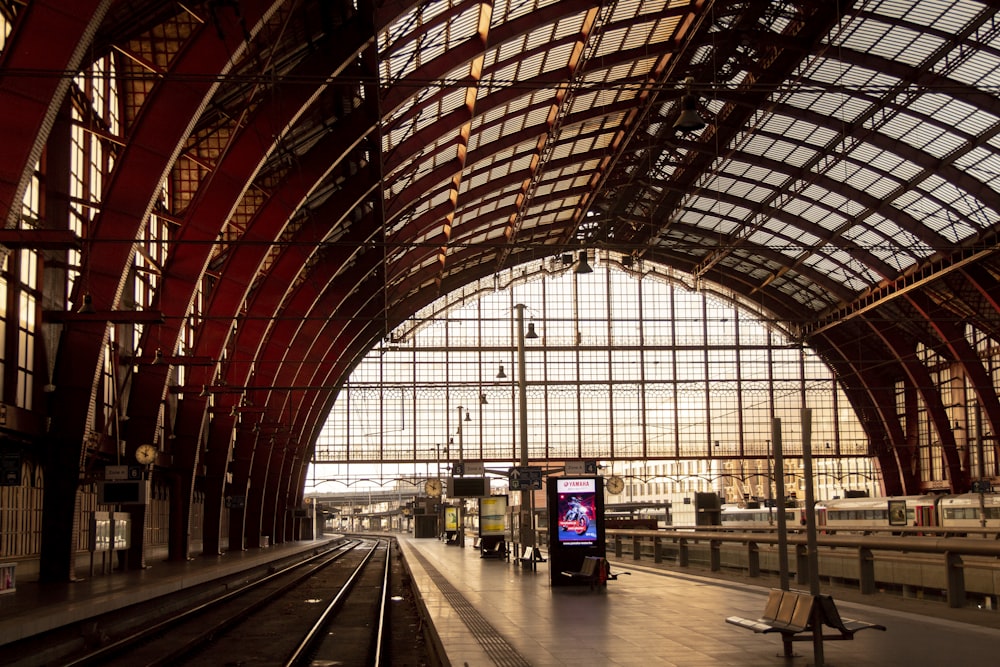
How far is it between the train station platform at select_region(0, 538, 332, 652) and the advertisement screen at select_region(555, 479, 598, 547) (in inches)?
395

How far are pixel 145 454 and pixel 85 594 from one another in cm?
1060

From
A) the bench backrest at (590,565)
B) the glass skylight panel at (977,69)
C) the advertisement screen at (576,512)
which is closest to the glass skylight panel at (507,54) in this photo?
the glass skylight panel at (977,69)

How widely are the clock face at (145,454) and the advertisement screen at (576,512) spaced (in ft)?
54.3

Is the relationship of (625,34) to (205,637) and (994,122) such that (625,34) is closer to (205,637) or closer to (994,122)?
(994,122)

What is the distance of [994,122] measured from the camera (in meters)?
47.3

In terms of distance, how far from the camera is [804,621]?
10867 millimetres

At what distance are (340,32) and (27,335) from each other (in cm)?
1189

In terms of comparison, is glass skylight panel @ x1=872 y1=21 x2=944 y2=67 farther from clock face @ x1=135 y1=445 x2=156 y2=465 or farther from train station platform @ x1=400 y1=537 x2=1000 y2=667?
clock face @ x1=135 y1=445 x2=156 y2=465

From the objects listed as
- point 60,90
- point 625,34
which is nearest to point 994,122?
point 625,34

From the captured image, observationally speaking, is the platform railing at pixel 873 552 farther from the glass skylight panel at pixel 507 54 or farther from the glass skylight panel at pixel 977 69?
the glass skylight panel at pixel 977 69

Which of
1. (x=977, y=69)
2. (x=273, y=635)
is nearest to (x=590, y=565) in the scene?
(x=273, y=635)

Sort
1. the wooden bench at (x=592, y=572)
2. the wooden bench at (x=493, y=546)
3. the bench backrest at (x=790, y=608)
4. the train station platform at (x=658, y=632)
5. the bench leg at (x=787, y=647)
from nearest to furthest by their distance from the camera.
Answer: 1. the bench backrest at (x=790, y=608)
2. the bench leg at (x=787, y=647)
3. the train station platform at (x=658, y=632)
4. the wooden bench at (x=592, y=572)
5. the wooden bench at (x=493, y=546)

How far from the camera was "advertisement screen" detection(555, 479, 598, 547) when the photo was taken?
24844 mm

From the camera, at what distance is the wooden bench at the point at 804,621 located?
10.7m
